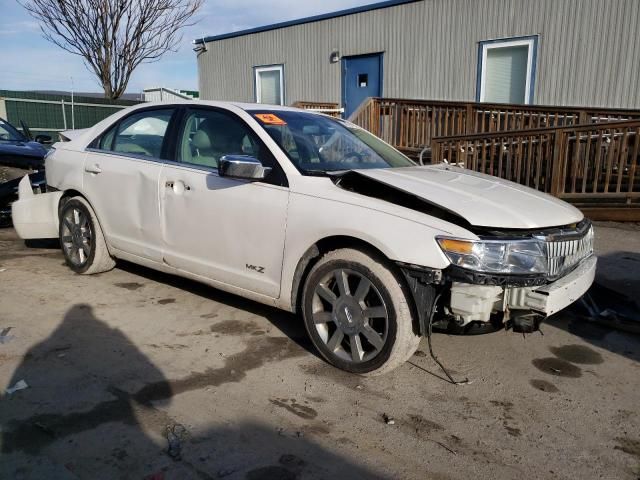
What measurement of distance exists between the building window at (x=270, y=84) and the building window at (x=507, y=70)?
6455 millimetres

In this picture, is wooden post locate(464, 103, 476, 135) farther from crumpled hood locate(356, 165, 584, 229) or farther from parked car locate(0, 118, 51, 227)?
parked car locate(0, 118, 51, 227)

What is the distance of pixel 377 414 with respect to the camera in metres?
3.11

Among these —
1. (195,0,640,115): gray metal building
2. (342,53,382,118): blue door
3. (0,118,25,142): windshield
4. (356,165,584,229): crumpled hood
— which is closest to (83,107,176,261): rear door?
(356,165,584,229): crumpled hood

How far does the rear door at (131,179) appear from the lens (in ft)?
15.2

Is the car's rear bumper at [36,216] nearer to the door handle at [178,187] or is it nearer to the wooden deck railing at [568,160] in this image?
the door handle at [178,187]

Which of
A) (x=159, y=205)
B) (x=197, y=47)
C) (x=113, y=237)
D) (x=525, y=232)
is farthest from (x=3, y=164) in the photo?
(x=197, y=47)

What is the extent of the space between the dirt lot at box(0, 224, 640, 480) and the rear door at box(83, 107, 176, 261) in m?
0.61

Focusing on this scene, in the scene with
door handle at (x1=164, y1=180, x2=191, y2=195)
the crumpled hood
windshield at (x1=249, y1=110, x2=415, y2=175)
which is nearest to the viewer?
the crumpled hood

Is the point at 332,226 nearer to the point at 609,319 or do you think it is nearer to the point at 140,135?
the point at 140,135

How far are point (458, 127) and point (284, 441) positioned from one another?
27.8ft

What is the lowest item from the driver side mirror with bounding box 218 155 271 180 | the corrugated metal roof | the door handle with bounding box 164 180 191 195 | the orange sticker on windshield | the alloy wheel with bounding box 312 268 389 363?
the alloy wheel with bounding box 312 268 389 363

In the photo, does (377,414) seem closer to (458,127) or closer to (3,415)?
(3,415)

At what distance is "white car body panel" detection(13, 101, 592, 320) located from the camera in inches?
129

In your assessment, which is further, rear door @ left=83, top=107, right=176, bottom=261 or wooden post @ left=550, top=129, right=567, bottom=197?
wooden post @ left=550, top=129, right=567, bottom=197
